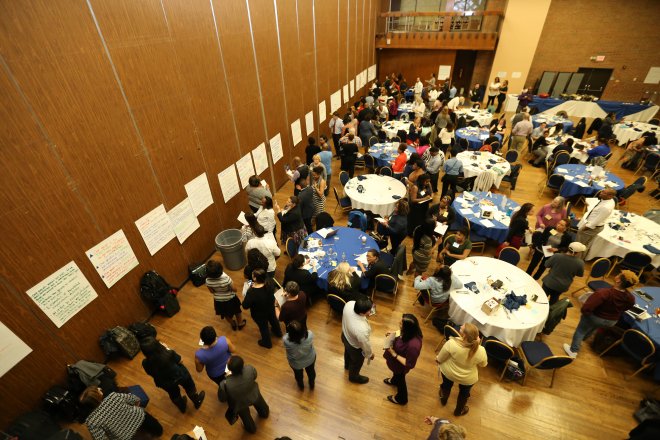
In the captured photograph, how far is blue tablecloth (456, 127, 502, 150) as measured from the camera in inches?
425

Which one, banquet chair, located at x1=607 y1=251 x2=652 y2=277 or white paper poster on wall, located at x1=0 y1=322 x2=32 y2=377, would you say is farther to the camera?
banquet chair, located at x1=607 y1=251 x2=652 y2=277

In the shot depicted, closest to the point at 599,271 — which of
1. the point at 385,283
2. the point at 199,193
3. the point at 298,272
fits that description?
the point at 385,283

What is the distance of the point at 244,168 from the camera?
7918 millimetres

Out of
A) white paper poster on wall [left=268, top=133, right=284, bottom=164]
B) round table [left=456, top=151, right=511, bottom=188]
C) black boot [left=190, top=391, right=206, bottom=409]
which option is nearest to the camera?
black boot [left=190, top=391, right=206, bottom=409]

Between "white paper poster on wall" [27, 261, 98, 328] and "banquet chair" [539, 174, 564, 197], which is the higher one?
"white paper poster on wall" [27, 261, 98, 328]

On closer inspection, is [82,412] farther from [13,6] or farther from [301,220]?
[13,6]

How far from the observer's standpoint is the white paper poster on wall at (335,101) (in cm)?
1351

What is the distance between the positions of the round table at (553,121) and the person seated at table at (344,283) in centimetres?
1249

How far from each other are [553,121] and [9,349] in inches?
686

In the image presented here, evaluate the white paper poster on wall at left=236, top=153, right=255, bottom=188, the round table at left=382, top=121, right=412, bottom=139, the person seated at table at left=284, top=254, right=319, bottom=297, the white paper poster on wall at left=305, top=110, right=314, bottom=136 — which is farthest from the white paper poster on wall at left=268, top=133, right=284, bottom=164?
the person seated at table at left=284, top=254, right=319, bottom=297

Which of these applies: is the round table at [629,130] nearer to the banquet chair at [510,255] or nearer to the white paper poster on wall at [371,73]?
the banquet chair at [510,255]

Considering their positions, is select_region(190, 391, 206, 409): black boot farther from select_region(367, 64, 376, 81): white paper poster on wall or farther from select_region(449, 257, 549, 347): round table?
select_region(367, 64, 376, 81): white paper poster on wall

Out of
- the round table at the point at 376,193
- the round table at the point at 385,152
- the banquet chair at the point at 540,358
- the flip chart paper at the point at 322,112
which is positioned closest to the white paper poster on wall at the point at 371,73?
the flip chart paper at the point at 322,112

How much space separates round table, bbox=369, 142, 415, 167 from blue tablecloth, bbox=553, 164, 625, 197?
450 cm
